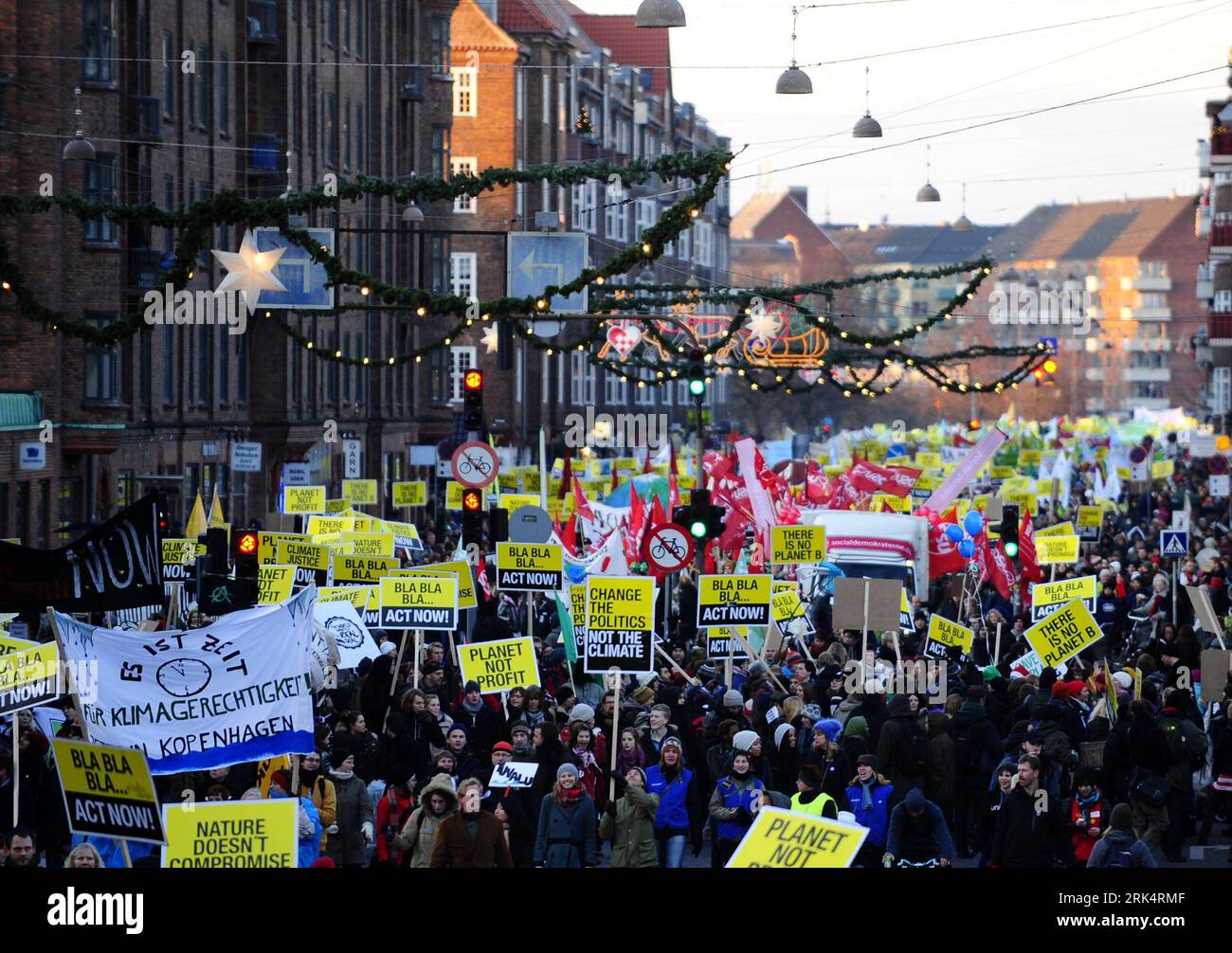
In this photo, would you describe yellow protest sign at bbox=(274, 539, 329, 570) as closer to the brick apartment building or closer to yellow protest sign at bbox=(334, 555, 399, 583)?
yellow protest sign at bbox=(334, 555, 399, 583)

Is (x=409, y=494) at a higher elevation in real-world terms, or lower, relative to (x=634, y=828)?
higher

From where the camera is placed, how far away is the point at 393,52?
2714 inches

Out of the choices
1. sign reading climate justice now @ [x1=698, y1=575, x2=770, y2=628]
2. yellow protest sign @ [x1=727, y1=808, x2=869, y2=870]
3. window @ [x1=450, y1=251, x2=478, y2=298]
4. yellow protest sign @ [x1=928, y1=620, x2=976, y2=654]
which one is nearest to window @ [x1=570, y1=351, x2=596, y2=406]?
window @ [x1=450, y1=251, x2=478, y2=298]

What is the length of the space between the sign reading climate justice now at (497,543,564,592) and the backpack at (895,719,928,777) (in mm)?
6863

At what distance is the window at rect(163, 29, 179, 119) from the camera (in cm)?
4962

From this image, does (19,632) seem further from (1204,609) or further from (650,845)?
(1204,609)

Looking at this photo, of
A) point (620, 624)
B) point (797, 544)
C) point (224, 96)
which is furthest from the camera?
point (224, 96)

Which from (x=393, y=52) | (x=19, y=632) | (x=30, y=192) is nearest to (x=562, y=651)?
(x=19, y=632)

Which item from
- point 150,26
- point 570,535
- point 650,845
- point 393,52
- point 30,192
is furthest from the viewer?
point 393,52

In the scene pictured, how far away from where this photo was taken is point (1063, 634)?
2203 centimetres

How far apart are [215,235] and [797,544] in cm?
2730

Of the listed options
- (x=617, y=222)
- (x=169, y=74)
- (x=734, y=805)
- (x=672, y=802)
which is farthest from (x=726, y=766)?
(x=617, y=222)

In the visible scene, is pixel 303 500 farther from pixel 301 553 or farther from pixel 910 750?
pixel 910 750
